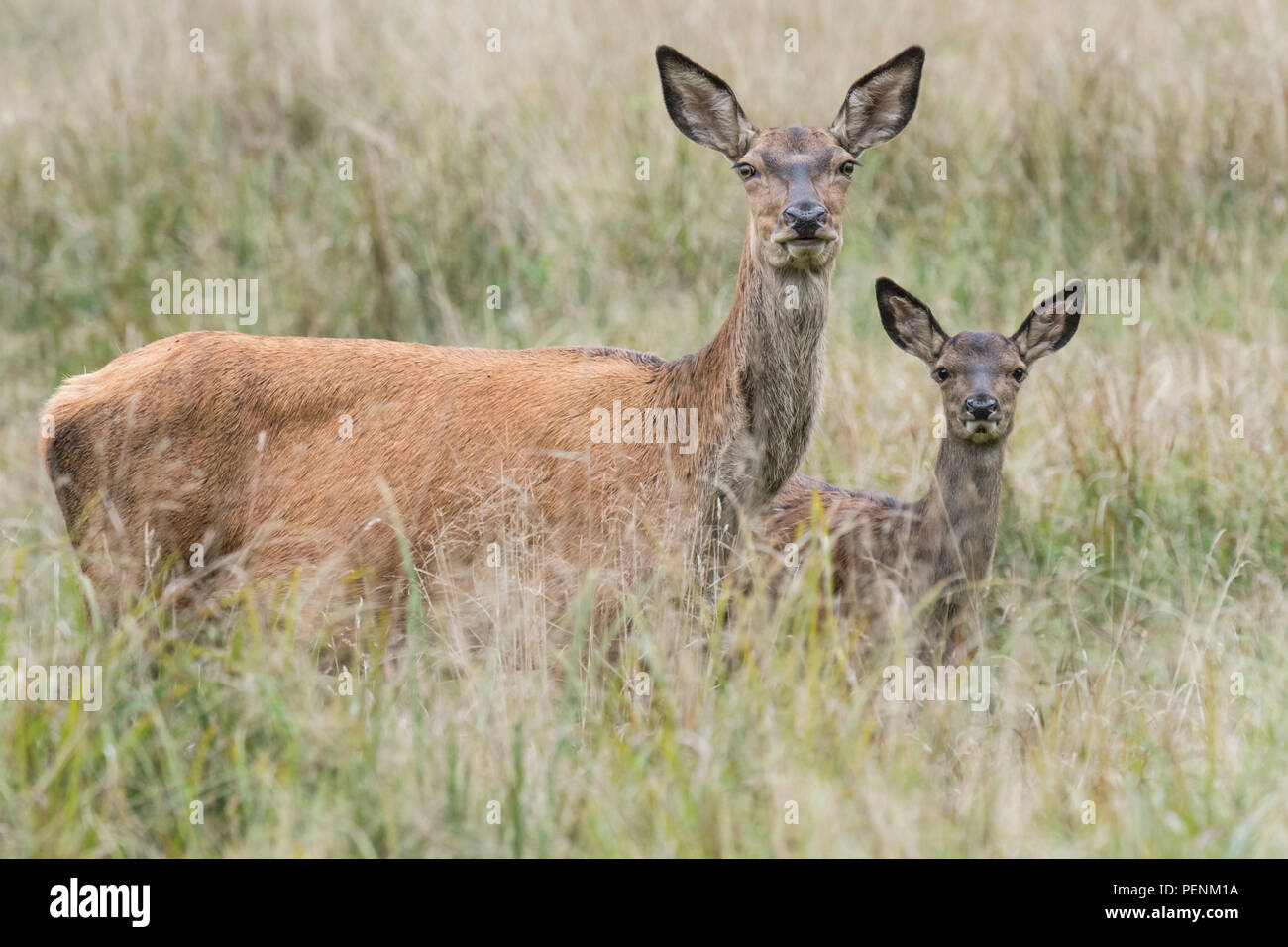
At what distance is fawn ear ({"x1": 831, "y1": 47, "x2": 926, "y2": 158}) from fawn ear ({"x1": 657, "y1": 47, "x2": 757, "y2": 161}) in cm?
31

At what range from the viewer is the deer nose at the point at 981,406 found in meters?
5.10

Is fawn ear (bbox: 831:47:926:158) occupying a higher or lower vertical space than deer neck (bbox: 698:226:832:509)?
higher

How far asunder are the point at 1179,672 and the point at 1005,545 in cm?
119

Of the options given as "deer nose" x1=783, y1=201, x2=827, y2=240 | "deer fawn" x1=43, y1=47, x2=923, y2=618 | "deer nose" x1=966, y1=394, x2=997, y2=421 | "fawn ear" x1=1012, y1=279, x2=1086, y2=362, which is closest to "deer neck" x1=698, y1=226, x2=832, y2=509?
"deer fawn" x1=43, y1=47, x2=923, y2=618

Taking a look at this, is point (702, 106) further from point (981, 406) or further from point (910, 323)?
point (981, 406)

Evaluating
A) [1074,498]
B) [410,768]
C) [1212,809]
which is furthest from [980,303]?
[410,768]

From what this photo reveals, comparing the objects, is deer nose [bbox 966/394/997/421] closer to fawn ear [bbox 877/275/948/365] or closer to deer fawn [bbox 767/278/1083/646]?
deer fawn [bbox 767/278/1083/646]

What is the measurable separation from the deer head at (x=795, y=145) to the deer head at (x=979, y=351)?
21.4 inches

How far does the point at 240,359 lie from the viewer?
519 cm

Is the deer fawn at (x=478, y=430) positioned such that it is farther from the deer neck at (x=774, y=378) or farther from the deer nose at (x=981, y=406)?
the deer nose at (x=981, y=406)

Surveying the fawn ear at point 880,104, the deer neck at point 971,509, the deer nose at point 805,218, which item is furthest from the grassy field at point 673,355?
the fawn ear at point 880,104

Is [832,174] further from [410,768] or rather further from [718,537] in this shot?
[410,768]

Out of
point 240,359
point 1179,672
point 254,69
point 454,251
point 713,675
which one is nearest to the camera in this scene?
point 713,675

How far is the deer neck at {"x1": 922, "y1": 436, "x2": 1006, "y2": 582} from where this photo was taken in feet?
17.1
